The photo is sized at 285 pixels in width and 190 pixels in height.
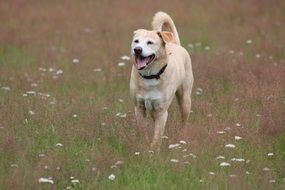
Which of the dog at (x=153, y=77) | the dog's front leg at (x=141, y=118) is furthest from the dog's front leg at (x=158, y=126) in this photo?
the dog's front leg at (x=141, y=118)

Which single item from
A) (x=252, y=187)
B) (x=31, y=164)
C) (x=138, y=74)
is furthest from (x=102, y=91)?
(x=252, y=187)

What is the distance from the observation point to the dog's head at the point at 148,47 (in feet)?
25.1

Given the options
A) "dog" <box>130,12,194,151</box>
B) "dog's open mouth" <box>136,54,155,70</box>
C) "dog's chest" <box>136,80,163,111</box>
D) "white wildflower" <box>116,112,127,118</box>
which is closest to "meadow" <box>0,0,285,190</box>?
"white wildflower" <box>116,112,127,118</box>

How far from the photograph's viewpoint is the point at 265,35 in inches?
555

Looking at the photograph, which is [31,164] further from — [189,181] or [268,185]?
[268,185]

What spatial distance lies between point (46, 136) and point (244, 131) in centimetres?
221

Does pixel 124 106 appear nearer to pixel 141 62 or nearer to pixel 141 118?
pixel 141 118

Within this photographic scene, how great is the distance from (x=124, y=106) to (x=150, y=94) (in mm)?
1467

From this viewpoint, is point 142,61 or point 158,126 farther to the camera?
point 158,126

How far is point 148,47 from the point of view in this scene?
7.75 metres

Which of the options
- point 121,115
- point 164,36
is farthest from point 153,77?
point 121,115

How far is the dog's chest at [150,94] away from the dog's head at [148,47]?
0.23 m

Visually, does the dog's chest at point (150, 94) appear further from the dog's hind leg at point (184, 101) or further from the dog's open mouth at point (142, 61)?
the dog's hind leg at point (184, 101)

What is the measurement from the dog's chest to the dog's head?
0.74 ft
